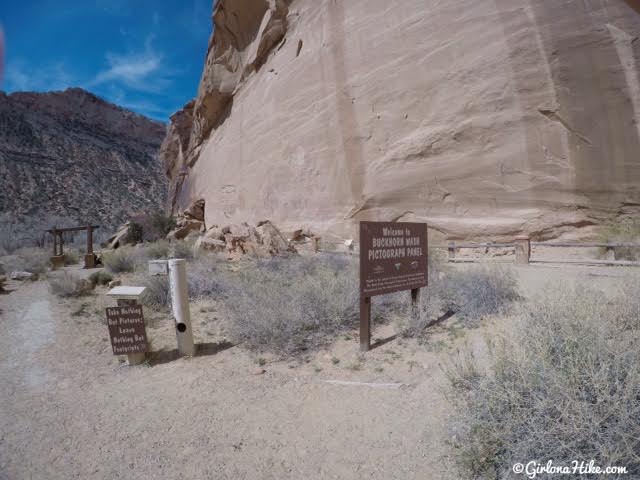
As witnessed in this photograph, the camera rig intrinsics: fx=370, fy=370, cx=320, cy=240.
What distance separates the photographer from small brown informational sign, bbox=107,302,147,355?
3.90 metres

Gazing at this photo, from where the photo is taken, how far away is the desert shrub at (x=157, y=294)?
21.0 feet

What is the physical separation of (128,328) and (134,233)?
18640 mm

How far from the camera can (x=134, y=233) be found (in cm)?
2064

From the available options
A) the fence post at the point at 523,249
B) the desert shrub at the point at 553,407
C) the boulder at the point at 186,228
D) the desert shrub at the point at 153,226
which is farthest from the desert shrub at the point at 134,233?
the desert shrub at the point at 553,407

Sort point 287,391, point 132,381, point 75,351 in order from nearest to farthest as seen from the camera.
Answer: point 287,391 → point 132,381 → point 75,351

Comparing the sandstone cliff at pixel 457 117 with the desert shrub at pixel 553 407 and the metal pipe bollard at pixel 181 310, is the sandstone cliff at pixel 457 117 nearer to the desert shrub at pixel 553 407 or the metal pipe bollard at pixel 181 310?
the metal pipe bollard at pixel 181 310

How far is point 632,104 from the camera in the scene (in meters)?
9.95

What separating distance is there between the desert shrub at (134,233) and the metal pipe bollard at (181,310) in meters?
18.4

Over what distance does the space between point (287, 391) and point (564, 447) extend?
2.10 meters

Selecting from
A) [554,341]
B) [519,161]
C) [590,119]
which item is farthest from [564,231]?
[554,341]

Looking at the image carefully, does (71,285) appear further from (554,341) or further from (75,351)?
(554,341)

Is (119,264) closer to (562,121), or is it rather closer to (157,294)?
(157,294)

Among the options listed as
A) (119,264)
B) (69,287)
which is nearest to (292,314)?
(69,287)

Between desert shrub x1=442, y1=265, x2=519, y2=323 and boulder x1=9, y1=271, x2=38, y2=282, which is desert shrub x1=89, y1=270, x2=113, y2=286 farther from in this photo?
desert shrub x1=442, y1=265, x2=519, y2=323
